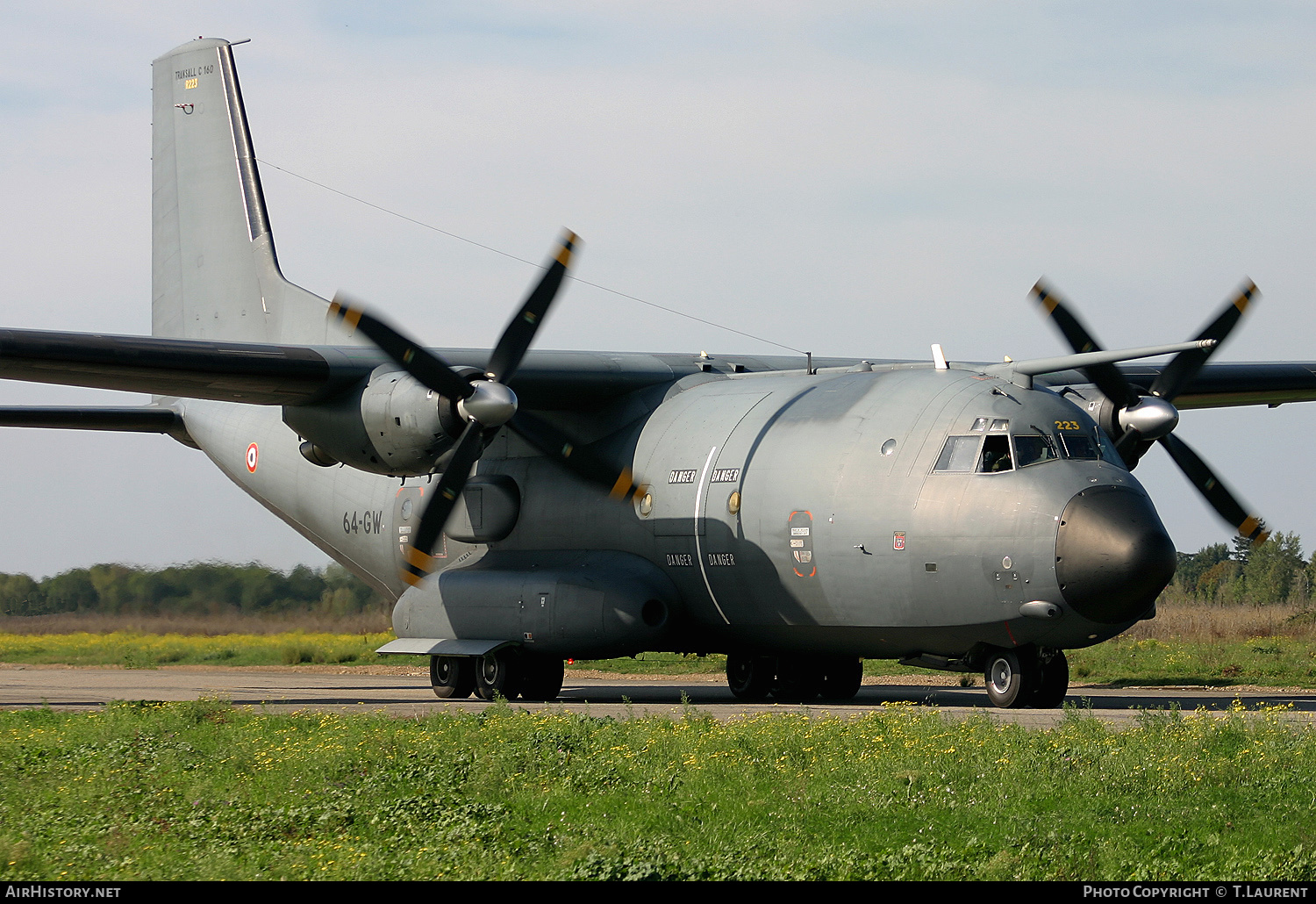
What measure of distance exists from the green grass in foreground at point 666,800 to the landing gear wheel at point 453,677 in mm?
6988

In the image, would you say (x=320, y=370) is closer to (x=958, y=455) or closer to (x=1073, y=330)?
(x=958, y=455)

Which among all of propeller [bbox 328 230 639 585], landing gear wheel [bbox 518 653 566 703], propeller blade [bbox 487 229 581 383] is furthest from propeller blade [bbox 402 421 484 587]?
landing gear wheel [bbox 518 653 566 703]

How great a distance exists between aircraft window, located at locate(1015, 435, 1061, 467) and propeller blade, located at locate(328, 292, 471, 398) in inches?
274

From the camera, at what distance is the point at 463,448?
18.3 meters

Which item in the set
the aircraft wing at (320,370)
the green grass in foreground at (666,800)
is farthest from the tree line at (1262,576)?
the green grass in foreground at (666,800)

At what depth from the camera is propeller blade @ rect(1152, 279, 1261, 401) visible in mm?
19359

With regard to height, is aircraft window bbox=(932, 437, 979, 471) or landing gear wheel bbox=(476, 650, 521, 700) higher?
aircraft window bbox=(932, 437, 979, 471)

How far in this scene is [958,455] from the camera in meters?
16.5

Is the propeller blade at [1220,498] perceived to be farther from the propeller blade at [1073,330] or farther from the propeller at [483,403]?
the propeller at [483,403]

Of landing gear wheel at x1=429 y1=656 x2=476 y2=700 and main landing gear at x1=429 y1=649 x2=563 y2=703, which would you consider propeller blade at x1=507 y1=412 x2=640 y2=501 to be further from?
landing gear wheel at x1=429 y1=656 x2=476 y2=700

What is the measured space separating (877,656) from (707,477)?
3.29 meters
